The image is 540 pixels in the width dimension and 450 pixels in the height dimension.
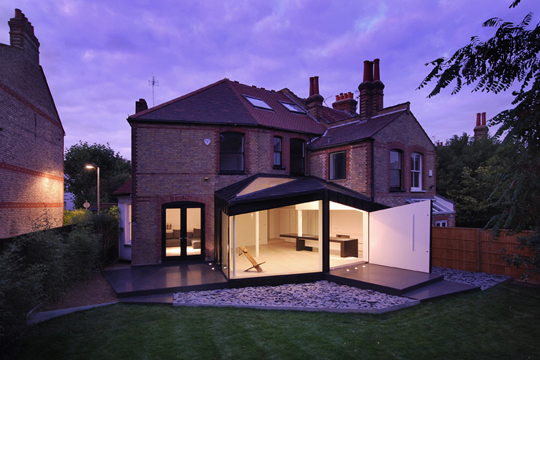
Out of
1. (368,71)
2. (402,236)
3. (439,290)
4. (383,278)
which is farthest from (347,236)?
(368,71)

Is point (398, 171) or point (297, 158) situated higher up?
point (297, 158)

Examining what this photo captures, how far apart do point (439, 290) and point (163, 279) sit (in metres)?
8.37

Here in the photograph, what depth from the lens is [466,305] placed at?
7.73 m

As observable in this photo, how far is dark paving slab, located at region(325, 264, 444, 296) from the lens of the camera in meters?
8.55

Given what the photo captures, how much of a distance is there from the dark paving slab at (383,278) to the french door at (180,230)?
5.92 m

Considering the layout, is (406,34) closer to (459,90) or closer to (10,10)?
(459,90)

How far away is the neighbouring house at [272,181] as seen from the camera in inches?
413

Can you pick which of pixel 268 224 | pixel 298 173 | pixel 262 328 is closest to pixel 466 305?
pixel 262 328

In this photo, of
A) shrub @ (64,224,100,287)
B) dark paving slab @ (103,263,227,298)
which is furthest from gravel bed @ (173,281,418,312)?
shrub @ (64,224,100,287)

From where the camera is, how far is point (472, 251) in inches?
471

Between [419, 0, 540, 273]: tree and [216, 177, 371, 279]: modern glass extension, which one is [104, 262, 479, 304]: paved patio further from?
[419, 0, 540, 273]: tree

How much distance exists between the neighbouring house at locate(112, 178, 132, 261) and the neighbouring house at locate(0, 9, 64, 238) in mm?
2579

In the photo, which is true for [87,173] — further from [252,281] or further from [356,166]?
[252,281]

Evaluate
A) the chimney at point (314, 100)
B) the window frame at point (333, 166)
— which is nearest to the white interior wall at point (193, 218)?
the window frame at point (333, 166)
